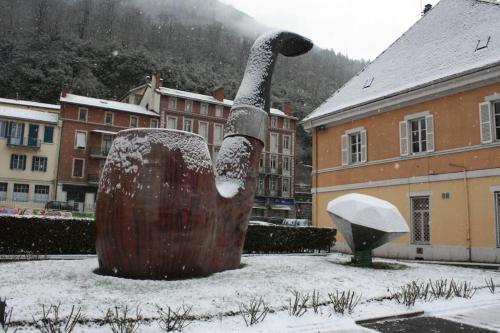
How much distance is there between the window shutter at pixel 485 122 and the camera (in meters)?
15.9

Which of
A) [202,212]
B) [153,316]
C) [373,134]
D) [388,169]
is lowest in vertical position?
[153,316]

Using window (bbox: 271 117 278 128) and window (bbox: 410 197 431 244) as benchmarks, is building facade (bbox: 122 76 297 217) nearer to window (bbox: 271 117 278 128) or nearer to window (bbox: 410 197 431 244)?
window (bbox: 271 117 278 128)

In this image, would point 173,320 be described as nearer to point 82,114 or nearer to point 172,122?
point 82,114

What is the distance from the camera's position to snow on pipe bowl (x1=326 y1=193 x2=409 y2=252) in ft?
39.2

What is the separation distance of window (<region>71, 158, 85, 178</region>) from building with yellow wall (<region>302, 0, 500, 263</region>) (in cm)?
2936

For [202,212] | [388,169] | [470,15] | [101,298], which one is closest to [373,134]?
[388,169]

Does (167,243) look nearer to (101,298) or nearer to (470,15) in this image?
(101,298)

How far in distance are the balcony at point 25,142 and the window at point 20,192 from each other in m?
3.64

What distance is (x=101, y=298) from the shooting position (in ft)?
21.4

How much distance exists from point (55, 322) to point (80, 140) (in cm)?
4374

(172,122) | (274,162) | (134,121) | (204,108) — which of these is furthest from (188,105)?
(274,162)

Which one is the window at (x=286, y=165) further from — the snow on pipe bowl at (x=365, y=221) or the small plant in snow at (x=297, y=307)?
the small plant in snow at (x=297, y=307)

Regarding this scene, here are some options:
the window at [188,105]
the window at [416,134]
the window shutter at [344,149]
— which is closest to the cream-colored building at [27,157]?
the window at [188,105]

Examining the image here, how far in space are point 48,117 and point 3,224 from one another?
3426 centimetres
